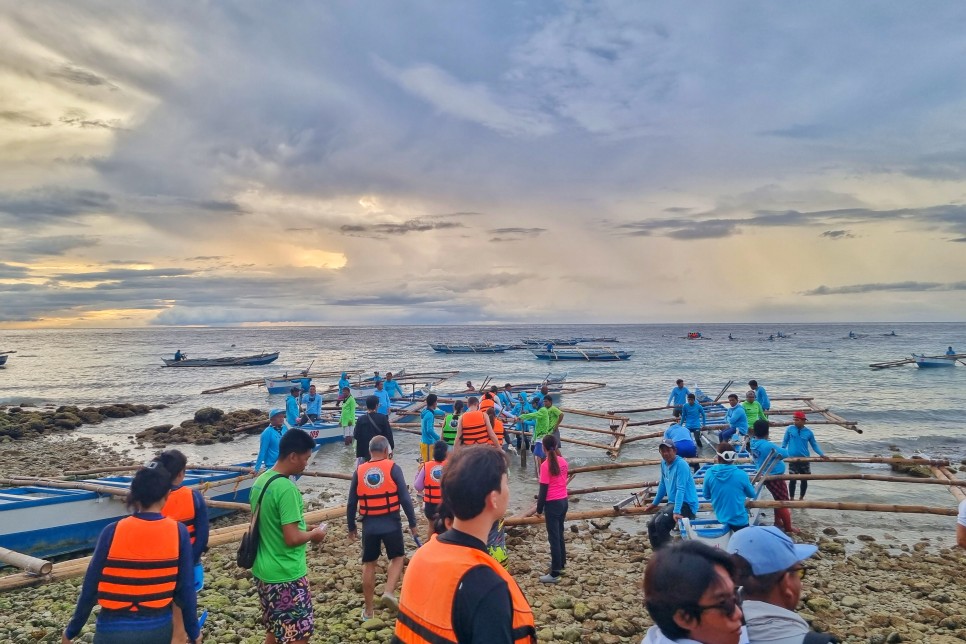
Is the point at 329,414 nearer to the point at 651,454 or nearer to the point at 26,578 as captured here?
the point at 651,454

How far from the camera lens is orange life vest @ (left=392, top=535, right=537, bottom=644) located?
210cm

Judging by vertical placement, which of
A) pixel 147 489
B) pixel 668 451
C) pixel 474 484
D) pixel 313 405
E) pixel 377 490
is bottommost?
pixel 313 405

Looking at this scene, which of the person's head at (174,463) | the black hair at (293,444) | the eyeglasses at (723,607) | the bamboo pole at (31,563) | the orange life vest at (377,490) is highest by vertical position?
the black hair at (293,444)

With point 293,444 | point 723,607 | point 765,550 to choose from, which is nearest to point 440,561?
point 723,607

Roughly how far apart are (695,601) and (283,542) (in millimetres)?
3306

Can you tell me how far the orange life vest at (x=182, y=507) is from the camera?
15.0 ft

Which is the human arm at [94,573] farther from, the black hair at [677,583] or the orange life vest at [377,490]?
the black hair at [677,583]

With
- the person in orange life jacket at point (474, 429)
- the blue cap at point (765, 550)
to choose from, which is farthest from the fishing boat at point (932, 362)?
the blue cap at point (765, 550)

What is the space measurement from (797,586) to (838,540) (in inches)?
364

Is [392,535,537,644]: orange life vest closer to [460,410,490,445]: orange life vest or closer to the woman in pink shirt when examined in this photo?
the woman in pink shirt

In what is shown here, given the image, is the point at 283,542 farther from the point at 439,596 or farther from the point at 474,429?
the point at 474,429

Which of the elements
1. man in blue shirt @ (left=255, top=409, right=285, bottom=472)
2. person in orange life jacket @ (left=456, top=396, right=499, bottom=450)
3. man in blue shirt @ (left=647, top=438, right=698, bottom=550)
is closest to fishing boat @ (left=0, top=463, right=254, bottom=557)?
man in blue shirt @ (left=255, top=409, right=285, bottom=472)

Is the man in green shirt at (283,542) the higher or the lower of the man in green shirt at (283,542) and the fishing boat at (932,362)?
the higher

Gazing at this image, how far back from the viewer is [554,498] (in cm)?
742
